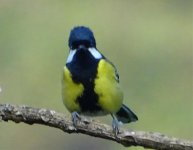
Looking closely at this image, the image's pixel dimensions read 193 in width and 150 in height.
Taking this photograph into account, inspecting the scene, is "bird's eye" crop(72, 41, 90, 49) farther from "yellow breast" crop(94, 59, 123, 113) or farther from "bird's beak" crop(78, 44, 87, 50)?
"yellow breast" crop(94, 59, 123, 113)

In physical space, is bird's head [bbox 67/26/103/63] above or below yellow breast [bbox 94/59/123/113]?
above

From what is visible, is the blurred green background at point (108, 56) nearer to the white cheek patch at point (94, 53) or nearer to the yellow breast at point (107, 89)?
the yellow breast at point (107, 89)

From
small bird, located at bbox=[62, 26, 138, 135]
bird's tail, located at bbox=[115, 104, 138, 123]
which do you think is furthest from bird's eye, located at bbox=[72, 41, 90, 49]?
bird's tail, located at bbox=[115, 104, 138, 123]

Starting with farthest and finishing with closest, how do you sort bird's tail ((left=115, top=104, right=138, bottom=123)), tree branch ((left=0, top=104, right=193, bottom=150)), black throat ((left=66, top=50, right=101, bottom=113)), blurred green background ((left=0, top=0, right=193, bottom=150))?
blurred green background ((left=0, top=0, right=193, bottom=150)) → bird's tail ((left=115, top=104, right=138, bottom=123)) → black throat ((left=66, top=50, right=101, bottom=113)) → tree branch ((left=0, top=104, right=193, bottom=150))

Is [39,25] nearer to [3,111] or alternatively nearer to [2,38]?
[2,38]

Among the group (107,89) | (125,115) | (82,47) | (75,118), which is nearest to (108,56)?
(125,115)

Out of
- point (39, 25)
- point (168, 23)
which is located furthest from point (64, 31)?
point (168, 23)
